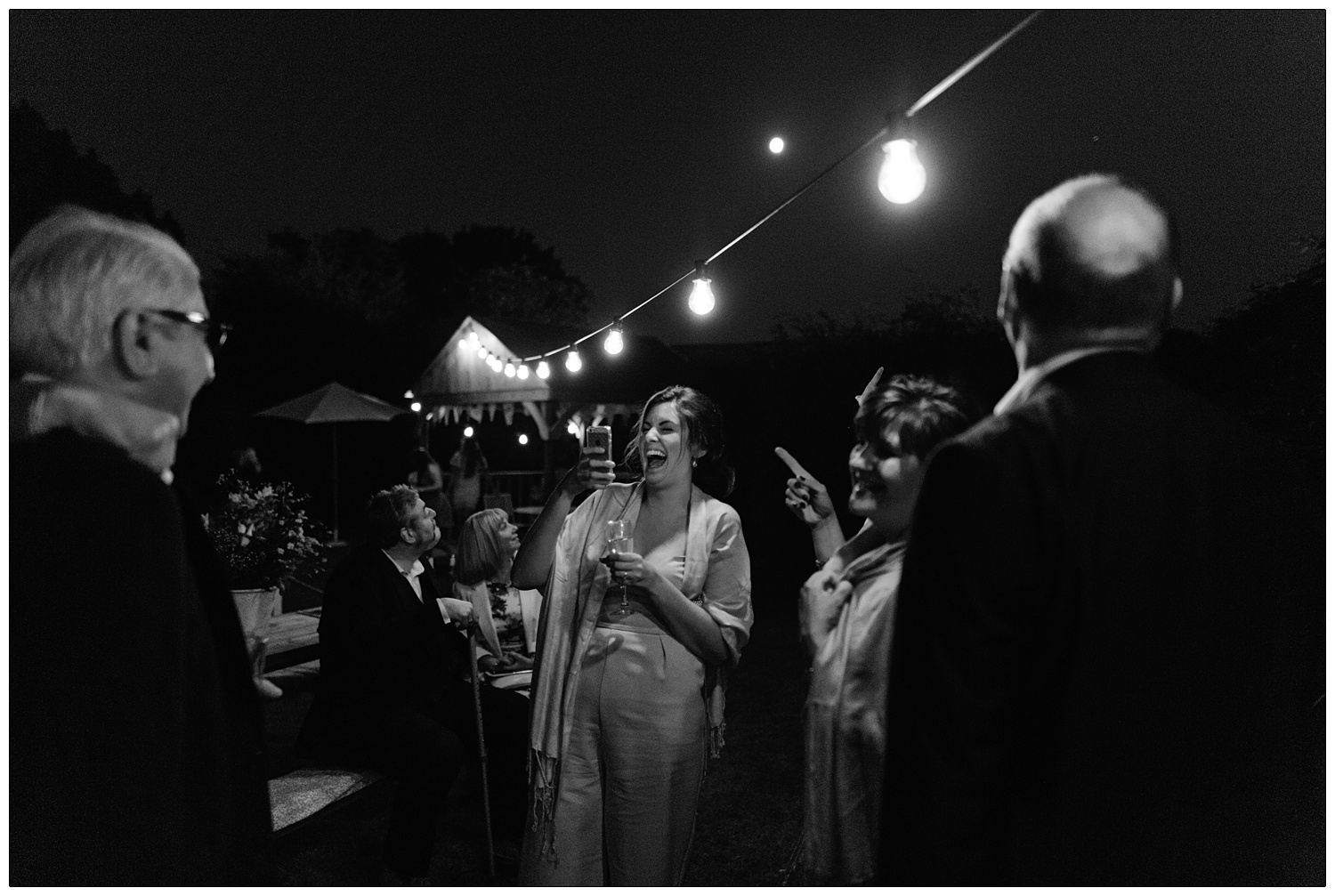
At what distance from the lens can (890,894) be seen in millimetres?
1466

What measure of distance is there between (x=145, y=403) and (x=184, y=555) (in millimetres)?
318

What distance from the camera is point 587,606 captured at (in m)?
2.96

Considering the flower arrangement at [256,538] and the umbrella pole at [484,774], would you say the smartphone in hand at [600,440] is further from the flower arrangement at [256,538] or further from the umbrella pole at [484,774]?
the flower arrangement at [256,538]

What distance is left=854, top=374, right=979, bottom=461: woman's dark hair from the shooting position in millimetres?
1965

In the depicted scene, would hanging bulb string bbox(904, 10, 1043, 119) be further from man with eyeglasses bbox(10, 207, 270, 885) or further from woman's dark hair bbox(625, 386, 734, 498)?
man with eyeglasses bbox(10, 207, 270, 885)

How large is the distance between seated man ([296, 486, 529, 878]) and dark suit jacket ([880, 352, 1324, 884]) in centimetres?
293

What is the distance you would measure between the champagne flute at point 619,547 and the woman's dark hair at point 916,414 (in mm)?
958

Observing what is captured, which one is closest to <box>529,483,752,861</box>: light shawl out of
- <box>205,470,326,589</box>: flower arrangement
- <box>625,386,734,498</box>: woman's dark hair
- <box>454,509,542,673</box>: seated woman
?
<box>625,386,734,498</box>: woman's dark hair

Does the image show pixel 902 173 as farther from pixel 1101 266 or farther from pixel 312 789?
pixel 312 789

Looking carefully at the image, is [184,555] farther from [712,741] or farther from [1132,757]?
[712,741]

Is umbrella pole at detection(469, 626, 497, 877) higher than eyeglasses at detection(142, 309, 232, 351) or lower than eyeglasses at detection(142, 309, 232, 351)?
lower

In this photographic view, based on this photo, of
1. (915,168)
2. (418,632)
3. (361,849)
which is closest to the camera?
(915,168)

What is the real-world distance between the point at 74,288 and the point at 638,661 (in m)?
1.89

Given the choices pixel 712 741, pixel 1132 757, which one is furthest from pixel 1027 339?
pixel 712 741
